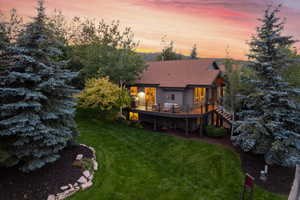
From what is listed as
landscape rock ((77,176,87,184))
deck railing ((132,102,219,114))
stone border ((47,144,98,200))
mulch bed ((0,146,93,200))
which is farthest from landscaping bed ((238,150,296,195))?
mulch bed ((0,146,93,200))

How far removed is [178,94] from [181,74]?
2416mm

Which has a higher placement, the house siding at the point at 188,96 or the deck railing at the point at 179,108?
the house siding at the point at 188,96

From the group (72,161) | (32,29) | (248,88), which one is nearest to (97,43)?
(32,29)

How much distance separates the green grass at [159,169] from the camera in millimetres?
6789

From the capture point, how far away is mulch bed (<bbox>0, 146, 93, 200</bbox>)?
5.43 meters

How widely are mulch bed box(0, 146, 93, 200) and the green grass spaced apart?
847mm

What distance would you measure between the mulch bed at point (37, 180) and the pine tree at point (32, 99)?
43 centimetres

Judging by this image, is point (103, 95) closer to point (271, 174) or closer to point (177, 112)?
point (177, 112)

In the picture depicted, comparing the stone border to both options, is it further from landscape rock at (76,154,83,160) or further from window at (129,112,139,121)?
window at (129,112,139,121)

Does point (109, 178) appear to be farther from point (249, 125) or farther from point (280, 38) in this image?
point (280, 38)

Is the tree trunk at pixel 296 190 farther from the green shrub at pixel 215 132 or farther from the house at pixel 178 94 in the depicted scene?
the house at pixel 178 94

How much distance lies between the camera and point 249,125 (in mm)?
9297

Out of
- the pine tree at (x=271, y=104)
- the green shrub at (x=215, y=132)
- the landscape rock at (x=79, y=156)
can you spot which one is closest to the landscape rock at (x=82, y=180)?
the landscape rock at (x=79, y=156)

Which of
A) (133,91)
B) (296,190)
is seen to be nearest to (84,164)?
(296,190)
